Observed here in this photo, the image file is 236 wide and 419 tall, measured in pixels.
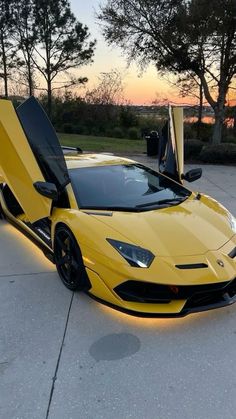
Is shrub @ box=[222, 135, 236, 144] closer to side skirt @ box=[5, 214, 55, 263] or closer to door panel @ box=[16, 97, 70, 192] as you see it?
side skirt @ box=[5, 214, 55, 263]

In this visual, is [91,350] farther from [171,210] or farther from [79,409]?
[171,210]

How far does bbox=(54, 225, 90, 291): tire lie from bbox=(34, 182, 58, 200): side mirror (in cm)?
29

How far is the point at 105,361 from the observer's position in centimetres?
248

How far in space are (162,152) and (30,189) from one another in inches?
75.7

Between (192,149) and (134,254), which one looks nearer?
(134,254)

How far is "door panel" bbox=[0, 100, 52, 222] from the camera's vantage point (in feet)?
11.8

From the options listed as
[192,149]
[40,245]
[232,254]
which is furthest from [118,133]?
[232,254]

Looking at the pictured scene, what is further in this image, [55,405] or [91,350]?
[91,350]

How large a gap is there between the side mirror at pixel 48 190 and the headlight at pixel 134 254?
85 centimetres

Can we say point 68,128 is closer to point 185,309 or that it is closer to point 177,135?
point 177,135

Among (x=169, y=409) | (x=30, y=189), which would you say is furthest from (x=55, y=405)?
(x=30, y=189)

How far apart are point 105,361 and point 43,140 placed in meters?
2.06

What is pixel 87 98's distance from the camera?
22.8 meters

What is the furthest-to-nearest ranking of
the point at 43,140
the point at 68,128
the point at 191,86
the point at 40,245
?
1. the point at 68,128
2. the point at 191,86
3. the point at 40,245
4. the point at 43,140
